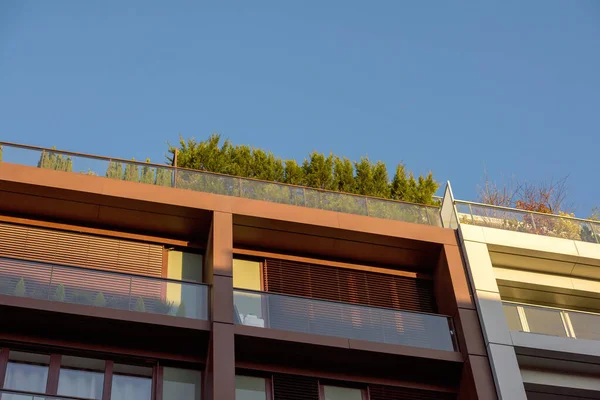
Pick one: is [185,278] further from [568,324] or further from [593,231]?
[593,231]

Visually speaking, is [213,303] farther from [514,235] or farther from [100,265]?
[514,235]

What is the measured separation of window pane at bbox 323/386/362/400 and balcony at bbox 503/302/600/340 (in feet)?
14.0

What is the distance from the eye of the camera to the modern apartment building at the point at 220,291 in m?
20.2

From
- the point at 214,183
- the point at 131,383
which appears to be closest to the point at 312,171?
the point at 214,183

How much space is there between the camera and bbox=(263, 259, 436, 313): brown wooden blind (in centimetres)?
2344

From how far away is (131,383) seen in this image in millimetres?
20266

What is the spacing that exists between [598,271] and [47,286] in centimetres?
1463

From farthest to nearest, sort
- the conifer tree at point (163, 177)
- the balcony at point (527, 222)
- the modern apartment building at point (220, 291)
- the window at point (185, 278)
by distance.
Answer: the balcony at point (527, 222) → the conifer tree at point (163, 177) → the window at point (185, 278) → the modern apartment building at point (220, 291)

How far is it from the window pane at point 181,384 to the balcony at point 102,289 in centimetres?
128

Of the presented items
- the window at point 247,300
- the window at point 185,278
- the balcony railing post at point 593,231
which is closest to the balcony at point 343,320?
the window at point 247,300

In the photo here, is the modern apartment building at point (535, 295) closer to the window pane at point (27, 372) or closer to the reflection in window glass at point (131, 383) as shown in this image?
the reflection in window glass at point (131, 383)

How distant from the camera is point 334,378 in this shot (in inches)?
853

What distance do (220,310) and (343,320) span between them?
10.5 feet

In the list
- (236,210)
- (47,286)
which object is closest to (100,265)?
(47,286)
